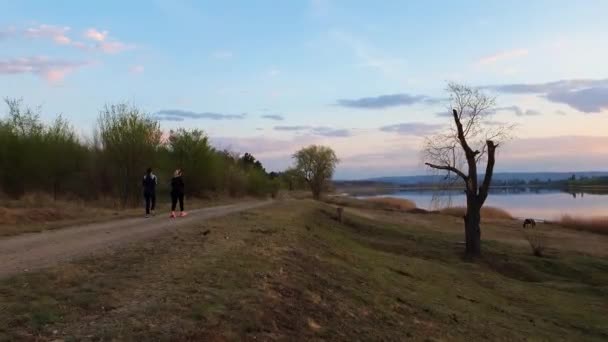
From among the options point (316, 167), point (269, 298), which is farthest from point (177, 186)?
point (316, 167)

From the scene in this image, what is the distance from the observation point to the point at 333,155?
101 m

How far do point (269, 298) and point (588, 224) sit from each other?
4951cm

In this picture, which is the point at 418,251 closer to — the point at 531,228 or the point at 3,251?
the point at 3,251

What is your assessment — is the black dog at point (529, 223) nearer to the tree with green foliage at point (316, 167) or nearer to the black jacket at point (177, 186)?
the black jacket at point (177, 186)

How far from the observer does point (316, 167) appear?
9844cm

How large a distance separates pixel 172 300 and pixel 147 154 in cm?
3171

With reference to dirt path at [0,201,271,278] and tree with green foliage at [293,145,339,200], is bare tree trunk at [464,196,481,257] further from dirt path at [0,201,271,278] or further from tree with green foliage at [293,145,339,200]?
tree with green foliage at [293,145,339,200]

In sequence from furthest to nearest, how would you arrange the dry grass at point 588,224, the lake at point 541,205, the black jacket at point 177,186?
1. the dry grass at point 588,224
2. the lake at point 541,205
3. the black jacket at point 177,186

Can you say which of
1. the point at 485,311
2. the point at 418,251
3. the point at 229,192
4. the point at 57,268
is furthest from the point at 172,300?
the point at 229,192

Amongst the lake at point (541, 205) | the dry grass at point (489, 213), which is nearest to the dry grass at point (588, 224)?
the dry grass at point (489, 213)

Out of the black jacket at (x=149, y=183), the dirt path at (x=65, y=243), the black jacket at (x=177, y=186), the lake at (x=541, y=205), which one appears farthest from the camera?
the lake at (x=541, y=205)

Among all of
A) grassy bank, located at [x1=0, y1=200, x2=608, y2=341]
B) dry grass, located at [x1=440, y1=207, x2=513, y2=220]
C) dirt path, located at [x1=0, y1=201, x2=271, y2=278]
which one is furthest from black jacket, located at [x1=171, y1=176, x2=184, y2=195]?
dry grass, located at [x1=440, y1=207, x2=513, y2=220]

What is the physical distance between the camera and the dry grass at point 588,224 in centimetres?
4769

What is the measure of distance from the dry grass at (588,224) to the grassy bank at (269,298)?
1250 inches
